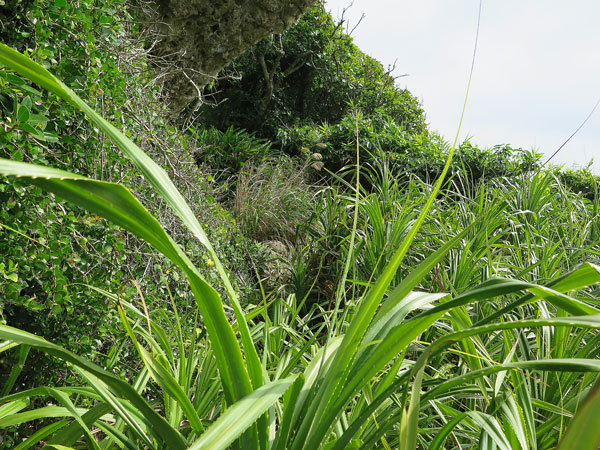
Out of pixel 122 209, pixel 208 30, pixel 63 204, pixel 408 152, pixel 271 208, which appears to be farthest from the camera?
pixel 408 152

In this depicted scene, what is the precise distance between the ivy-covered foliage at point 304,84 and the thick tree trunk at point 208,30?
4.18 meters

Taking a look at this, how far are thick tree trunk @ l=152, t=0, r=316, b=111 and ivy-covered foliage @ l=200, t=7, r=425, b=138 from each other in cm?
418

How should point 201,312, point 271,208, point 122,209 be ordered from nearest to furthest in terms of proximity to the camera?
point 122,209, point 201,312, point 271,208

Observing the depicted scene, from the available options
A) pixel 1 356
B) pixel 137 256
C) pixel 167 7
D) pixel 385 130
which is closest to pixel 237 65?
pixel 385 130

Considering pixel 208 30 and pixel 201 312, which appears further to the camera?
pixel 208 30

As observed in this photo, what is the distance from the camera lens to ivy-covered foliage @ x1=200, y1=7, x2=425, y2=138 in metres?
8.83

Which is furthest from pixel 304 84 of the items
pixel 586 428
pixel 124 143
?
pixel 586 428

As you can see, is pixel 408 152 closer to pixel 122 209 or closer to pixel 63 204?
pixel 63 204

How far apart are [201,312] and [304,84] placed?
31.8 ft

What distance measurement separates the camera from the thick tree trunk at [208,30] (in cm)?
366

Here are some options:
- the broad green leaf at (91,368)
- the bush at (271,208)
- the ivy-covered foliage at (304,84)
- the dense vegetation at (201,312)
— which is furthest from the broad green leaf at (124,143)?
the ivy-covered foliage at (304,84)

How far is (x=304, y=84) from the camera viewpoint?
966cm

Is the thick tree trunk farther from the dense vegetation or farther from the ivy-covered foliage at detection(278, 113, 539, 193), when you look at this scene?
the ivy-covered foliage at detection(278, 113, 539, 193)

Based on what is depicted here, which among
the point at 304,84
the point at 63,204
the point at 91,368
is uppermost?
the point at 304,84
